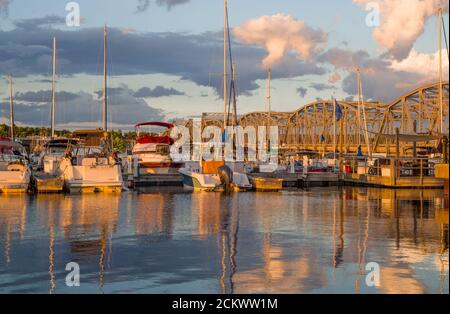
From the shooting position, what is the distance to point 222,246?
63.6 ft

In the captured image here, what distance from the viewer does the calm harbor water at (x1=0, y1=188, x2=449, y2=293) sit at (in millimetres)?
14148

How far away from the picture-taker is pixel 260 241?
20.4 m

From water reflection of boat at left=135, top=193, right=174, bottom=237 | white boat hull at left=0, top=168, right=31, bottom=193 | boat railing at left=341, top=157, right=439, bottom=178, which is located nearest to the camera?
water reflection of boat at left=135, top=193, right=174, bottom=237

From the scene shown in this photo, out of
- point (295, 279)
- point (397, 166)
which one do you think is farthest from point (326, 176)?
point (295, 279)

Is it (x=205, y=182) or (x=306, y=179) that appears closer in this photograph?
(x=205, y=182)

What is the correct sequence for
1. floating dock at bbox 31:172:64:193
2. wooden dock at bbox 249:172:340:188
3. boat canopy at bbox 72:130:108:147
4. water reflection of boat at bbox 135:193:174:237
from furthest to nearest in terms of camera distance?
wooden dock at bbox 249:172:340:188 → boat canopy at bbox 72:130:108:147 → floating dock at bbox 31:172:64:193 → water reflection of boat at bbox 135:193:174:237

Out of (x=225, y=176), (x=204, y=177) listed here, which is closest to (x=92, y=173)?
(x=204, y=177)

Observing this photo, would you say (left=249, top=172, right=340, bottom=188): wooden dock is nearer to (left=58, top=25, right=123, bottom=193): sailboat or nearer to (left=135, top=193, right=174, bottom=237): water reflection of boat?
(left=58, top=25, right=123, bottom=193): sailboat

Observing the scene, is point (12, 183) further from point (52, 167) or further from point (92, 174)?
point (52, 167)

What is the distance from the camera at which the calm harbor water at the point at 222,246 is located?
14.1 meters

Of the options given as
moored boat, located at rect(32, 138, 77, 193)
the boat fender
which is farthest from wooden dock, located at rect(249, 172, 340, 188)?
moored boat, located at rect(32, 138, 77, 193)

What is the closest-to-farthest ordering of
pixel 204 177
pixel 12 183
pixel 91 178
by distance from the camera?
1. pixel 12 183
2. pixel 91 178
3. pixel 204 177
